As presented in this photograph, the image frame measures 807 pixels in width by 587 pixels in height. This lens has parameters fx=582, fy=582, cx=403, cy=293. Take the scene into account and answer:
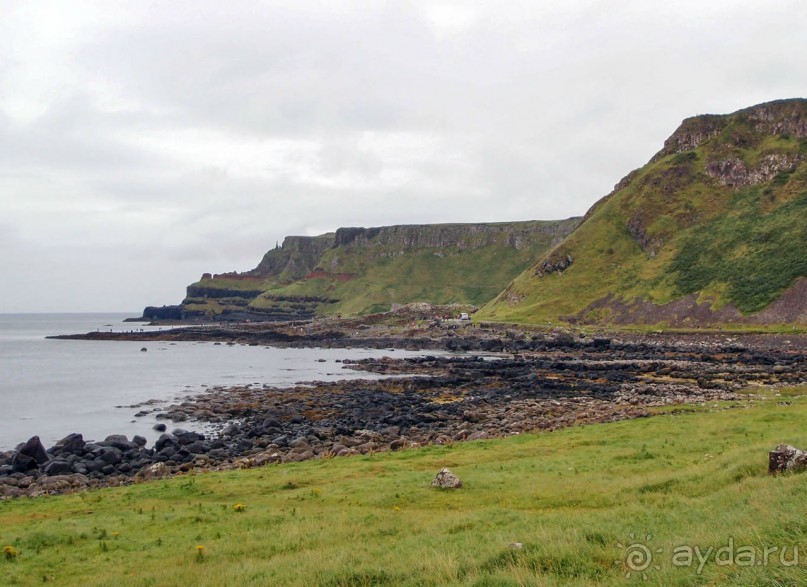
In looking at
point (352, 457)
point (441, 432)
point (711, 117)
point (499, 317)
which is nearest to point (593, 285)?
point (499, 317)

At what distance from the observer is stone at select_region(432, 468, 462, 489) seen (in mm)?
19500

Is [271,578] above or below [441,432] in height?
above

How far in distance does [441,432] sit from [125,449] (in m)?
18.6

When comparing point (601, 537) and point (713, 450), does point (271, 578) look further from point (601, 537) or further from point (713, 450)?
point (713, 450)

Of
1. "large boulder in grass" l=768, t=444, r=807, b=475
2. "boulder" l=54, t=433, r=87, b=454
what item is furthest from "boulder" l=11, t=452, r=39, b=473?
"large boulder in grass" l=768, t=444, r=807, b=475

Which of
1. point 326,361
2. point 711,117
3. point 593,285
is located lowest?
point 326,361

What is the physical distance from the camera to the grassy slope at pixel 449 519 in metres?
9.52

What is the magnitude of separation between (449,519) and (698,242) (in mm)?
131813

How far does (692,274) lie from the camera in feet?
383

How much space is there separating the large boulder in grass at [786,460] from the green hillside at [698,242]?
290 ft

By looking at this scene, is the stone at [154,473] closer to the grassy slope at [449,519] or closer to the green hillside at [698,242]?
the grassy slope at [449,519]

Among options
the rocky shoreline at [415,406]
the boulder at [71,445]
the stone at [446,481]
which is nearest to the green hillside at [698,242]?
the rocky shoreline at [415,406]

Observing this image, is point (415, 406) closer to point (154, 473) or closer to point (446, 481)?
point (154, 473)

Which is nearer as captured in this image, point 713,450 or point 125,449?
point 713,450
